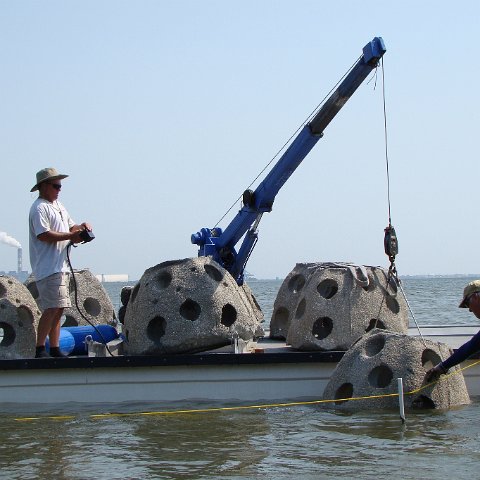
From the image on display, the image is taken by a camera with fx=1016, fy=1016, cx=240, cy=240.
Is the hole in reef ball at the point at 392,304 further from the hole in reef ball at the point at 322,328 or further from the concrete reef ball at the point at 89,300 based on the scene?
the concrete reef ball at the point at 89,300

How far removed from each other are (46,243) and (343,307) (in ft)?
12.0

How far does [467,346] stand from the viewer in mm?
9227

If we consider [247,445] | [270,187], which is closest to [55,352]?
[247,445]

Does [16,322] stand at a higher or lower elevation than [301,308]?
lower

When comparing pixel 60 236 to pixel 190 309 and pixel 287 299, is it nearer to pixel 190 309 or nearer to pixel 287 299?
Result: pixel 190 309

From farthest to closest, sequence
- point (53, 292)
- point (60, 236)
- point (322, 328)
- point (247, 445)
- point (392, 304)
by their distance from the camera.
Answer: point (392, 304) → point (322, 328) → point (53, 292) → point (60, 236) → point (247, 445)

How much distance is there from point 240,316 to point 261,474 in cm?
478

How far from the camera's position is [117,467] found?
319 inches

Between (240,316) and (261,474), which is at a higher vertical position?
(240,316)

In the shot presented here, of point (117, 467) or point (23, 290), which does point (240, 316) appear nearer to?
point (23, 290)

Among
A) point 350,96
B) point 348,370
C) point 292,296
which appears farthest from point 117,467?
point 350,96

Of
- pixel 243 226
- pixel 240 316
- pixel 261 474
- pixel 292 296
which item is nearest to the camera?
pixel 261 474

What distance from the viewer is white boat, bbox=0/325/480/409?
453 inches

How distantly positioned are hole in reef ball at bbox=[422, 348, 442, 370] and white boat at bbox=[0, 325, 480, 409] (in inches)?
35.6
